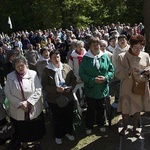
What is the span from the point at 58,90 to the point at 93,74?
71 cm

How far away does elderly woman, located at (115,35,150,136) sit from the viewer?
4.38 meters

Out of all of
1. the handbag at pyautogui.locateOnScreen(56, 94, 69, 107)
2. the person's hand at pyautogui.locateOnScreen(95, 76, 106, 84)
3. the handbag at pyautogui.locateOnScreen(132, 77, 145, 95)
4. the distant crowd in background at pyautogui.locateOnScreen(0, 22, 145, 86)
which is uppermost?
the distant crowd in background at pyautogui.locateOnScreen(0, 22, 145, 86)

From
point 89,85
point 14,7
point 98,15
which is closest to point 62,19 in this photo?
point 98,15

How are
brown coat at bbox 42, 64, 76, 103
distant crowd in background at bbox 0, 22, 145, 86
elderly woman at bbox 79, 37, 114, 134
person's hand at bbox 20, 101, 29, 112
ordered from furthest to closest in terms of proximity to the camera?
distant crowd in background at bbox 0, 22, 145, 86
elderly woman at bbox 79, 37, 114, 134
brown coat at bbox 42, 64, 76, 103
person's hand at bbox 20, 101, 29, 112

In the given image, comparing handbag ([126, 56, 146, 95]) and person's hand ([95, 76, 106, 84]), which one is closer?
handbag ([126, 56, 146, 95])

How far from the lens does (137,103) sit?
462 centimetres

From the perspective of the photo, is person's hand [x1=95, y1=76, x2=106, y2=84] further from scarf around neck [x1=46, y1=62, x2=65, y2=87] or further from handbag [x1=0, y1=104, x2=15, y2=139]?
handbag [x1=0, y1=104, x2=15, y2=139]

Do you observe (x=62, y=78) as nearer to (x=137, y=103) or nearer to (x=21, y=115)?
(x=21, y=115)

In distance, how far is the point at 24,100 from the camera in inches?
174

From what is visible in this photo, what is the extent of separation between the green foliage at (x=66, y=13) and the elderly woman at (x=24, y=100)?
25647mm

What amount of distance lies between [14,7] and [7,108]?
33092 mm

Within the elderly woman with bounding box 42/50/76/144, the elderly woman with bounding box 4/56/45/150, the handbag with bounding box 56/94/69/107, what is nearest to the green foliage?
the elderly woman with bounding box 42/50/76/144

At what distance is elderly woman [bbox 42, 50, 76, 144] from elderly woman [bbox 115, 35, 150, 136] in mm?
909

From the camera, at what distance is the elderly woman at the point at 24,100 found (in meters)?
4.37
